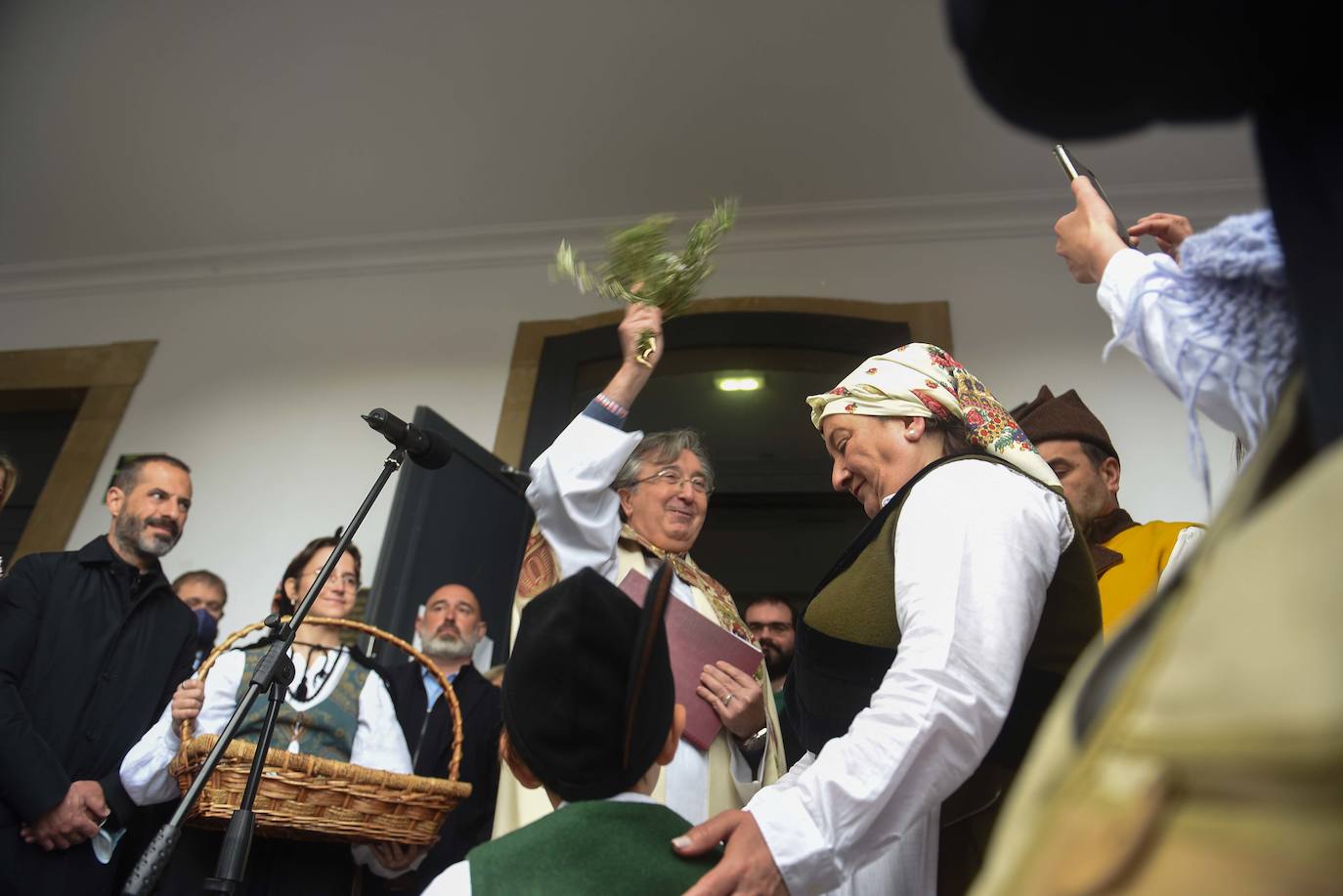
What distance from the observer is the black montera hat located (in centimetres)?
122

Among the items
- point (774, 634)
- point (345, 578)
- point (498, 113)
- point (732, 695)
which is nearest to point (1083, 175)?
point (732, 695)

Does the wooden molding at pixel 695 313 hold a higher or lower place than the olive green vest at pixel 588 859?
higher

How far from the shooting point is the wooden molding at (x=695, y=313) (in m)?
4.88

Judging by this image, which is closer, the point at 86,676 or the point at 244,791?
the point at 244,791

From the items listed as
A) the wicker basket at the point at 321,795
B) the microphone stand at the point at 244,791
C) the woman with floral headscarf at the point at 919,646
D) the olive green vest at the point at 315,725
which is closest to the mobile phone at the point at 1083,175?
the woman with floral headscarf at the point at 919,646

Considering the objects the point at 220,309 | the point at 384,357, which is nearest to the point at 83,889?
the point at 384,357

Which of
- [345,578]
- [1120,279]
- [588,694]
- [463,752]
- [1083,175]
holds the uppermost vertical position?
[1083,175]

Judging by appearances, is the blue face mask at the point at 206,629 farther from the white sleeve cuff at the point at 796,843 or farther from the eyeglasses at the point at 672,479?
the white sleeve cuff at the point at 796,843

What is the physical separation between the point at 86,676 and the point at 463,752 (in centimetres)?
116

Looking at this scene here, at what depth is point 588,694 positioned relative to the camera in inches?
48.3

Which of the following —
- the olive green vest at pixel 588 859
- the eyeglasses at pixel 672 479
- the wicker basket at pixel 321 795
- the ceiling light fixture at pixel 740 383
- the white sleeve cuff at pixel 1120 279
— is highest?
the ceiling light fixture at pixel 740 383

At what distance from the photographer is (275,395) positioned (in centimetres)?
558

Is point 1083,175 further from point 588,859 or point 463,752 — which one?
point 463,752

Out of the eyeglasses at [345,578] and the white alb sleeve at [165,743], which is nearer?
the white alb sleeve at [165,743]
